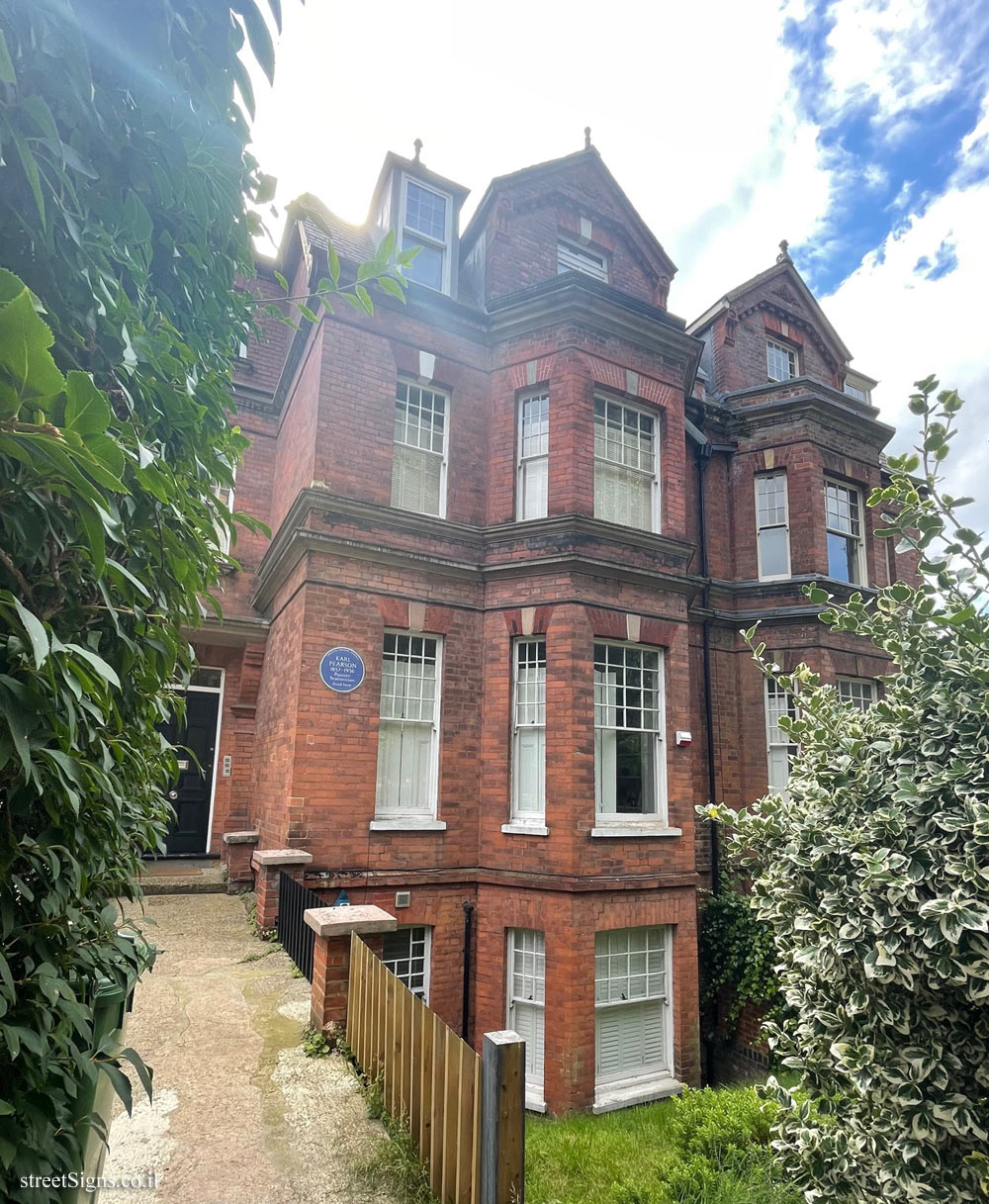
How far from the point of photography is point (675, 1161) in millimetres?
4891

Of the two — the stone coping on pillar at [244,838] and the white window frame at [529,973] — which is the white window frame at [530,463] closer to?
the white window frame at [529,973]

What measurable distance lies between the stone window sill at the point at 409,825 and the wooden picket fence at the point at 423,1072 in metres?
3.88

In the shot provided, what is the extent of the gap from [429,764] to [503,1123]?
640 centimetres

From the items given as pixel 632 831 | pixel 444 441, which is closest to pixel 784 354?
pixel 444 441

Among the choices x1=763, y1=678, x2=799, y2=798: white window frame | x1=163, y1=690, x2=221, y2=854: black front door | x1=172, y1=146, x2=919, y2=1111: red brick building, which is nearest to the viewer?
x1=172, y1=146, x2=919, y2=1111: red brick building

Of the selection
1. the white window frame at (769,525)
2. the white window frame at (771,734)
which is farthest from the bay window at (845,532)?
the white window frame at (771,734)

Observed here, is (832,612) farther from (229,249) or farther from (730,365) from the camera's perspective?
(730,365)

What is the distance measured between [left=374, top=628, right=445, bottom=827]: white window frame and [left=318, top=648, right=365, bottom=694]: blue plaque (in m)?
0.46

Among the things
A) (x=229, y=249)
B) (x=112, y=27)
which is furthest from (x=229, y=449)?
(x=112, y=27)

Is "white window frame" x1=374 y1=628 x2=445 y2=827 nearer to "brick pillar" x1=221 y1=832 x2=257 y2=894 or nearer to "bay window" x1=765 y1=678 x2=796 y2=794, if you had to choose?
"brick pillar" x1=221 y1=832 x2=257 y2=894

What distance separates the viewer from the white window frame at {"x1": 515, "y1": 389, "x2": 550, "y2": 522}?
10.1 meters

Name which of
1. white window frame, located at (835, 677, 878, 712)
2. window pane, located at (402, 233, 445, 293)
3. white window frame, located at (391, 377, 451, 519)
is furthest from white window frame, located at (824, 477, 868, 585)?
window pane, located at (402, 233, 445, 293)

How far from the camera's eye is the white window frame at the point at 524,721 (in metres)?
9.23

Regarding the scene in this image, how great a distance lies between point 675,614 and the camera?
34.2 feet
